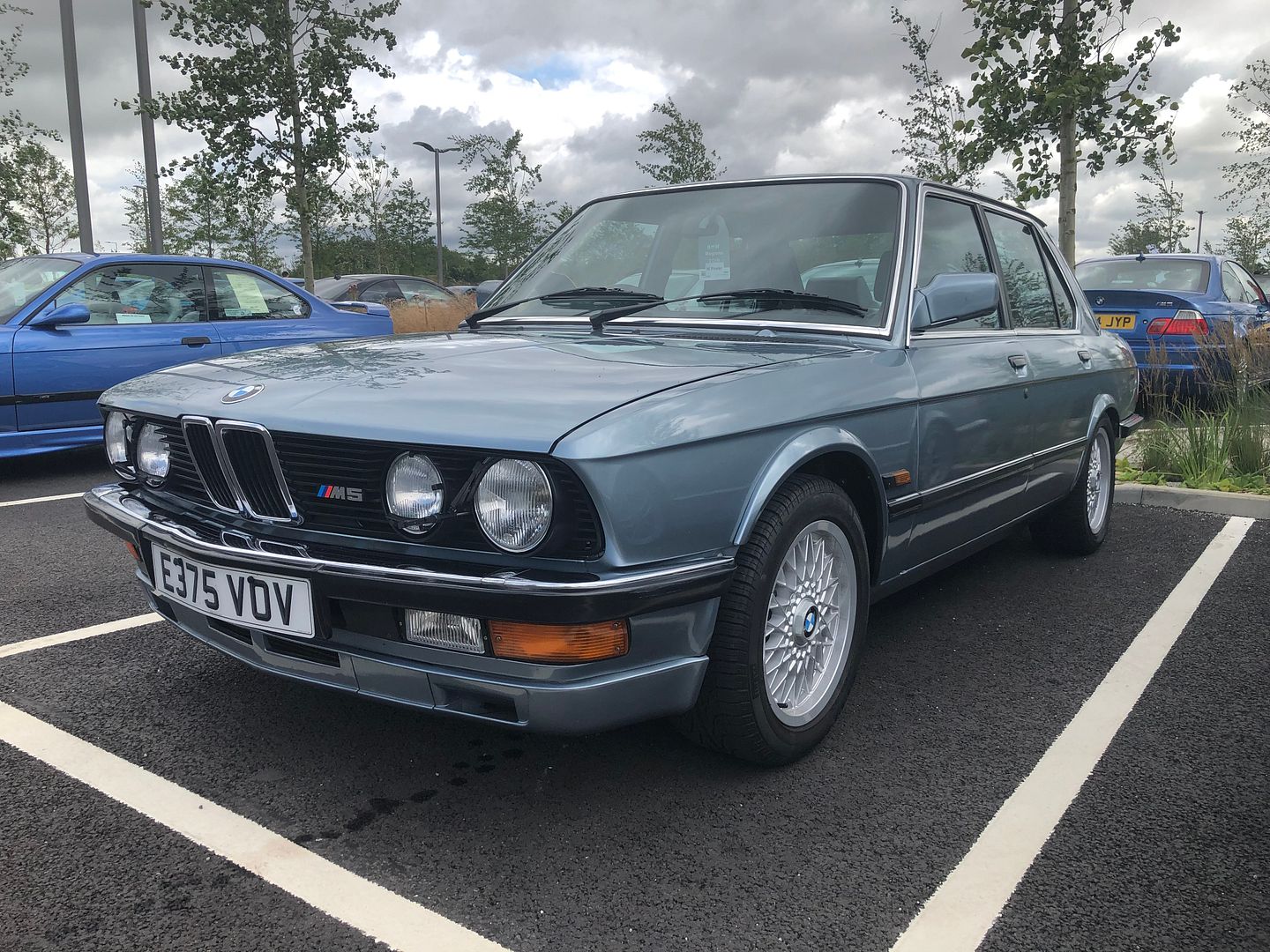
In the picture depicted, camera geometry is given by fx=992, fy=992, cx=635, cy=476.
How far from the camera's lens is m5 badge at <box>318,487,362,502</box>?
207cm

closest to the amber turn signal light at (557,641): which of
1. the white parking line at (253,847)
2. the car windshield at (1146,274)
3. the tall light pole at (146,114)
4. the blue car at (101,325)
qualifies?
the white parking line at (253,847)

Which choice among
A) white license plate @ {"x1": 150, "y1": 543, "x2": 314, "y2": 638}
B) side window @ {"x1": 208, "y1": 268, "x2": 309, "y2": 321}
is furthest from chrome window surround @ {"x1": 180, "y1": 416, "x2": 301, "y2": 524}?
side window @ {"x1": 208, "y1": 268, "x2": 309, "y2": 321}

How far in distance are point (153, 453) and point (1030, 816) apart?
7.62 ft

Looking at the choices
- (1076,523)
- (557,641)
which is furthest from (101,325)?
(1076,523)

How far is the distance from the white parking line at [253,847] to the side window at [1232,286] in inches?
358

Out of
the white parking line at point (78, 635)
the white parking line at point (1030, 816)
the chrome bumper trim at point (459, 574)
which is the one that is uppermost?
the chrome bumper trim at point (459, 574)

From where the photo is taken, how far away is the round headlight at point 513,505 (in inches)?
74.9

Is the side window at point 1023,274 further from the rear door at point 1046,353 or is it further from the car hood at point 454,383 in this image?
the car hood at point 454,383

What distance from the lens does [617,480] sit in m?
1.88

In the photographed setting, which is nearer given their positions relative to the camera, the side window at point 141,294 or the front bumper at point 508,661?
the front bumper at point 508,661

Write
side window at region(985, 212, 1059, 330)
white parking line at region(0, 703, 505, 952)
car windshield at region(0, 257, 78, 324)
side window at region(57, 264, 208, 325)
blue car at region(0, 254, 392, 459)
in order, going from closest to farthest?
1. white parking line at region(0, 703, 505, 952)
2. side window at region(985, 212, 1059, 330)
3. blue car at region(0, 254, 392, 459)
4. car windshield at region(0, 257, 78, 324)
5. side window at region(57, 264, 208, 325)

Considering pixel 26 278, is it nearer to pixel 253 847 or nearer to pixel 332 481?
pixel 332 481

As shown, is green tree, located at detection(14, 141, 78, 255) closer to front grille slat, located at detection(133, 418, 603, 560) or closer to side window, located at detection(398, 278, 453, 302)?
side window, located at detection(398, 278, 453, 302)

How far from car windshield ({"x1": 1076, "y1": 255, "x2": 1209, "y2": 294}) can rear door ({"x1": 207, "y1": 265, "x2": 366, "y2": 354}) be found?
6604 mm
